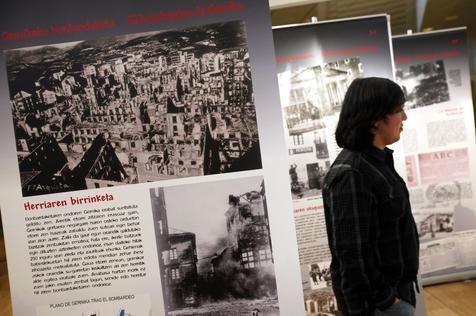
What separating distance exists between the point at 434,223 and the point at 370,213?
3.09 meters

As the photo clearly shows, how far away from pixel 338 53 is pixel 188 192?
1794 mm

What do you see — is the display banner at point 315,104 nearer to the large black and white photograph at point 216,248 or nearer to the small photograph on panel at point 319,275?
the small photograph on panel at point 319,275

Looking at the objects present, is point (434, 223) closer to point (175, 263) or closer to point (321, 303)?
point (321, 303)

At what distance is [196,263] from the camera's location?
1.80m

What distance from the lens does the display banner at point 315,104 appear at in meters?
3.04

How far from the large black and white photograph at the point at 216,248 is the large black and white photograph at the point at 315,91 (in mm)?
1468

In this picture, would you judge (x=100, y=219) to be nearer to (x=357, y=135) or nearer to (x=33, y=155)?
(x=33, y=155)

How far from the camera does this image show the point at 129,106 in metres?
1.76

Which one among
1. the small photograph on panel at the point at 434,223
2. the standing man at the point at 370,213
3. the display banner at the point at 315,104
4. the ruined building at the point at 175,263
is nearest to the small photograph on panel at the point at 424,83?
the small photograph on panel at the point at 434,223

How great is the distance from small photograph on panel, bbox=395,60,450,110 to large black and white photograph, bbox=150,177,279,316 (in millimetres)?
2917

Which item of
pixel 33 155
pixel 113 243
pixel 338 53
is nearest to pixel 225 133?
pixel 113 243

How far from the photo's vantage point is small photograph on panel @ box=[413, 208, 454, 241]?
421cm

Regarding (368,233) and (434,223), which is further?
(434,223)

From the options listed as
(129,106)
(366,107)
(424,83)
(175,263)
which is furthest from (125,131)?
(424,83)
